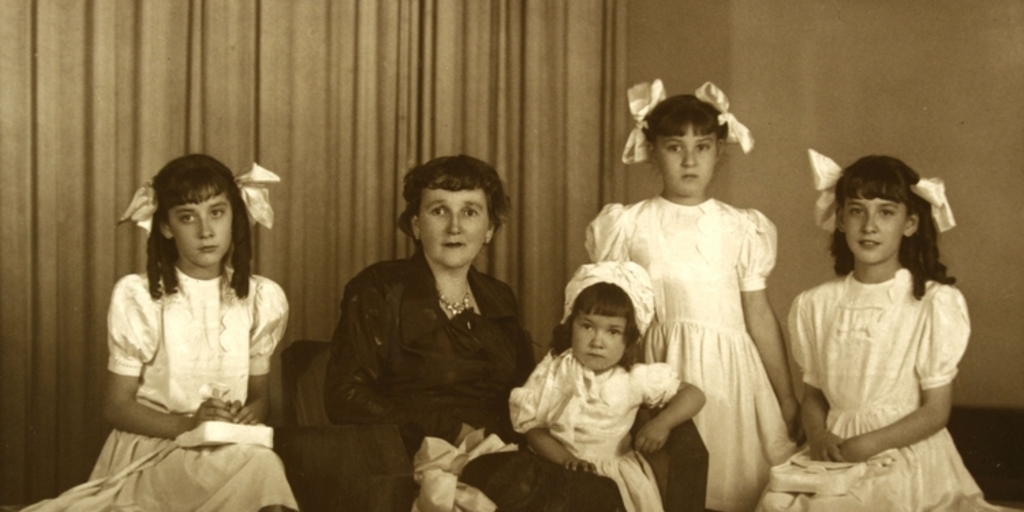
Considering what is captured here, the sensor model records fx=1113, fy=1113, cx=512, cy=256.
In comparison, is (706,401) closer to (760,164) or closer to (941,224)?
(941,224)

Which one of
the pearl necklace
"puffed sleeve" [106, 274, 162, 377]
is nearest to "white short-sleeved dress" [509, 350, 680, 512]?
the pearl necklace

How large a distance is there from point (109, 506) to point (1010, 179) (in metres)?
2.71

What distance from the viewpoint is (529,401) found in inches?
104

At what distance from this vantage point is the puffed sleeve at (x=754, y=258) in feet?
9.75

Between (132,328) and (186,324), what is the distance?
12cm

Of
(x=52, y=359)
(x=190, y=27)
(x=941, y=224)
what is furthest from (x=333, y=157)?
(x=941, y=224)

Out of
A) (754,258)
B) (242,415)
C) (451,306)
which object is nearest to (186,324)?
(242,415)

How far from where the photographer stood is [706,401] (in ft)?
9.52

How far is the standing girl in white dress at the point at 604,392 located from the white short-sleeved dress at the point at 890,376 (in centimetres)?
32

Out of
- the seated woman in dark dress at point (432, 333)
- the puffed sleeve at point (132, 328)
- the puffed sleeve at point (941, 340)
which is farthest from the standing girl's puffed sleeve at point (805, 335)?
the puffed sleeve at point (132, 328)

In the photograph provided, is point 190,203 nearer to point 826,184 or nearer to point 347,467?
point 347,467

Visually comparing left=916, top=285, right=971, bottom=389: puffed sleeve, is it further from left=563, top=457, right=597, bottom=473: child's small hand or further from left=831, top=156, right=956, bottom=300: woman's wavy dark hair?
left=563, top=457, right=597, bottom=473: child's small hand

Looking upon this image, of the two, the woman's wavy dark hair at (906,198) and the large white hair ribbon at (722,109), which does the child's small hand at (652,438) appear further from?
the large white hair ribbon at (722,109)

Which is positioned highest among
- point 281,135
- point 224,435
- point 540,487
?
point 281,135
